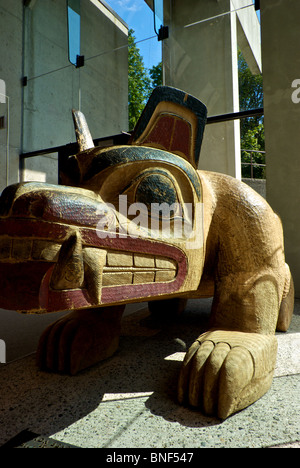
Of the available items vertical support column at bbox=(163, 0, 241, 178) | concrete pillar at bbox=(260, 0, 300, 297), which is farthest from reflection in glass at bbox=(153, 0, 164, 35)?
concrete pillar at bbox=(260, 0, 300, 297)

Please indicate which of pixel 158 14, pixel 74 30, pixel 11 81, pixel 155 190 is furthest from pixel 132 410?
pixel 11 81

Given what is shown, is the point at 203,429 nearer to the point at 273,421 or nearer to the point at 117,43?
the point at 273,421

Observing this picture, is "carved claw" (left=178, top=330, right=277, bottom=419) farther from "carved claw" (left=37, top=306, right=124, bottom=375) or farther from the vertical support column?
the vertical support column

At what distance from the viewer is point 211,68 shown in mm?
3773

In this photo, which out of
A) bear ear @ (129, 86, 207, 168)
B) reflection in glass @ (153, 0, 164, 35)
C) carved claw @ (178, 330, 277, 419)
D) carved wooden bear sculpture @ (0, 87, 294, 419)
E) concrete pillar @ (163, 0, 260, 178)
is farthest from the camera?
reflection in glass @ (153, 0, 164, 35)

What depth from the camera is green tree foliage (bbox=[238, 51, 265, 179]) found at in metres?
3.58

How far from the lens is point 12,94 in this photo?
5.37m

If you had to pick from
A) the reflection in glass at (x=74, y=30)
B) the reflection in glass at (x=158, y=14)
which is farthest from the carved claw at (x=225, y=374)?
the reflection in glass at (x=74, y=30)

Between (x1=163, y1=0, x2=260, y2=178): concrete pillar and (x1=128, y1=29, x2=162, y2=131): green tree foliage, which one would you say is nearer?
(x1=163, y1=0, x2=260, y2=178): concrete pillar

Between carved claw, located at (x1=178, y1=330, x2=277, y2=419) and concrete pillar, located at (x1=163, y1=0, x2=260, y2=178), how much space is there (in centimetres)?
280

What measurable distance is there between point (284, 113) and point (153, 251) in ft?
8.54

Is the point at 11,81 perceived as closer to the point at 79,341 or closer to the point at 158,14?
the point at 158,14

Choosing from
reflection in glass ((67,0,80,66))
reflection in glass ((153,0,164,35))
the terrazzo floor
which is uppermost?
reflection in glass ((67,0,80,66))

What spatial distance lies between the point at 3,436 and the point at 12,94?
554 centimetres
